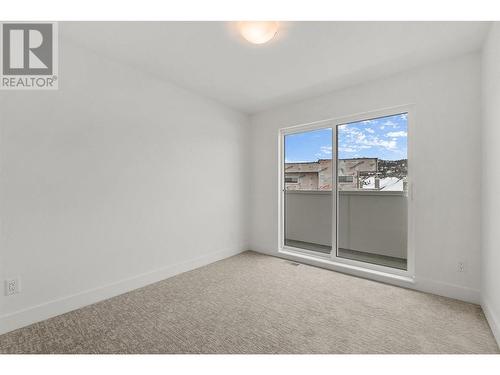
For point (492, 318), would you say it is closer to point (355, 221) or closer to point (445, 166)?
point (445, 166)

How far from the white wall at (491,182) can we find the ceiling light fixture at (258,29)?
163 cm

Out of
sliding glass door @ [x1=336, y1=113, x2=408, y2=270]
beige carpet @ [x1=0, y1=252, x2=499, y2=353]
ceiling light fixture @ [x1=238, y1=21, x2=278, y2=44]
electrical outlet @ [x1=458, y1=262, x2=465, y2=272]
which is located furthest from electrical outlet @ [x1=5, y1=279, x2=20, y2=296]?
electrical outlet @ [x1=458, y1=262, x2=465, y2=272]

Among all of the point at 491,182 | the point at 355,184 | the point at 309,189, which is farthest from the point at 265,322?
the point at 309,189

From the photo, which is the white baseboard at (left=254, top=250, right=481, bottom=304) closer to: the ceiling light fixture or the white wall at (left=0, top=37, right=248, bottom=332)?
the white wall at (left=0, top=37, right=248, bottom=332)

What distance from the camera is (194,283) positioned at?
2779 mm

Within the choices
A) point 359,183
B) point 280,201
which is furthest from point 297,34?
point 280,201

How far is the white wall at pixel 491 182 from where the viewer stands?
5.77 ft

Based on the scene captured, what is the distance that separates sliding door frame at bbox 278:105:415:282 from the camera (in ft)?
8.75

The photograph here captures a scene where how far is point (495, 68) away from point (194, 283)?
11.0 feet

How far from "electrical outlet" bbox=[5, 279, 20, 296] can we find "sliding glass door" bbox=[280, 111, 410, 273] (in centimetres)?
311

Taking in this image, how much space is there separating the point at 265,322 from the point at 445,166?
7.58ft

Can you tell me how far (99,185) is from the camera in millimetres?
2352

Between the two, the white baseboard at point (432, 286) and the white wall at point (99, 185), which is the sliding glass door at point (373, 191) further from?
the white wall at point (99, 185)
